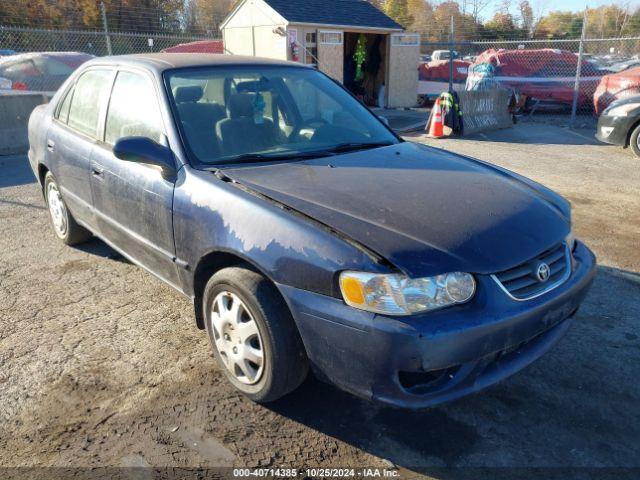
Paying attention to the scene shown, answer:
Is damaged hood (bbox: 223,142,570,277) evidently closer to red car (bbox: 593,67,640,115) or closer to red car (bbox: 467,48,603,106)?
red car (bbox: 593,67,640,115)

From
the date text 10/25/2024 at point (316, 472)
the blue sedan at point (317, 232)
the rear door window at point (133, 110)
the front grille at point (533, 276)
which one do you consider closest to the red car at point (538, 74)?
the blue sedan at point (317, 232)

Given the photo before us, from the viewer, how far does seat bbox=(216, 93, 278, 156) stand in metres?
3.33

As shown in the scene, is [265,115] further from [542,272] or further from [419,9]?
[419,9]

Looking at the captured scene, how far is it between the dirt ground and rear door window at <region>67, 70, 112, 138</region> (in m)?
1.26

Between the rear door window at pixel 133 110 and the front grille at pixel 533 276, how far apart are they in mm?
2153

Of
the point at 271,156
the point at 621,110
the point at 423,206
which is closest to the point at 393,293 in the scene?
the point at 423,206

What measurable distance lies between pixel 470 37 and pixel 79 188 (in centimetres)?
3944

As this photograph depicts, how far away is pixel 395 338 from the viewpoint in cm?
220

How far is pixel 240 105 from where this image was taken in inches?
140

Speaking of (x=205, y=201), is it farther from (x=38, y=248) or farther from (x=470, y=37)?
(x=470, y=37)

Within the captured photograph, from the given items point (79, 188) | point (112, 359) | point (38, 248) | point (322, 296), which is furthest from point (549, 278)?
point (38, 248)

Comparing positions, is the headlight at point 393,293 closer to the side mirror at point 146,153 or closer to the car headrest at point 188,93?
the side mirror at point 146,153

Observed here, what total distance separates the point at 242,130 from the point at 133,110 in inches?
31.5

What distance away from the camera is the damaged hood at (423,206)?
2383mm
